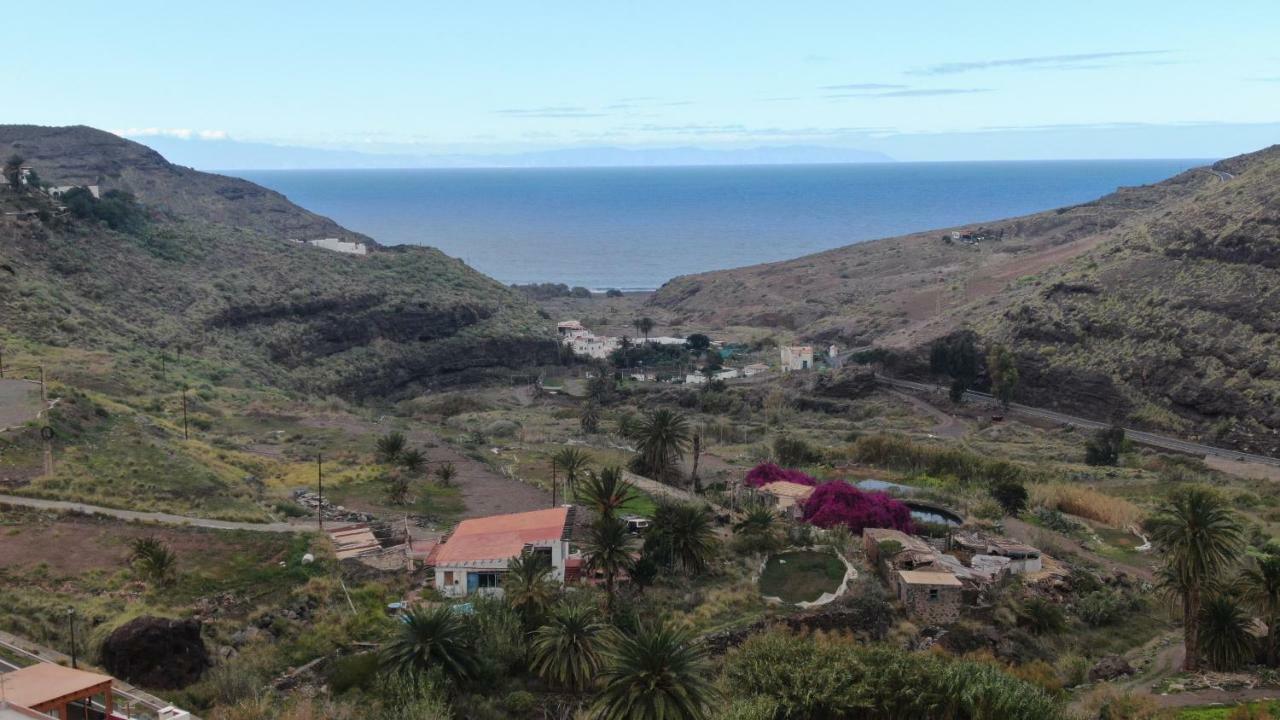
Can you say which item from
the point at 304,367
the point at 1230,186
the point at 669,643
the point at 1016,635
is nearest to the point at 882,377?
the point at 1230,186

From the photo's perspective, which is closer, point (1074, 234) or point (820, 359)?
point (820, 359)

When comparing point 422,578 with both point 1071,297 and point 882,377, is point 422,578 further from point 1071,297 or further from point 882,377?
point 1071,297

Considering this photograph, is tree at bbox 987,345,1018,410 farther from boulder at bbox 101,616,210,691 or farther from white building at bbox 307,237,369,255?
white building at bbox 307,237,369,255

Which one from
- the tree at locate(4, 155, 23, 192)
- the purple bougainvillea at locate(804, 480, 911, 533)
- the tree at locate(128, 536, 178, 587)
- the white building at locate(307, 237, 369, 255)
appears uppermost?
the tree at locate(4, 155, 23, 192)

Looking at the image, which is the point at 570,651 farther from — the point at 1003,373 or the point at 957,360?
the point at 957,360

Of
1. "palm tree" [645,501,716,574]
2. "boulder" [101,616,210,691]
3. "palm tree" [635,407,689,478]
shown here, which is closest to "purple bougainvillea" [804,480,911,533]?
"palm tree" [645,501,716,574]
